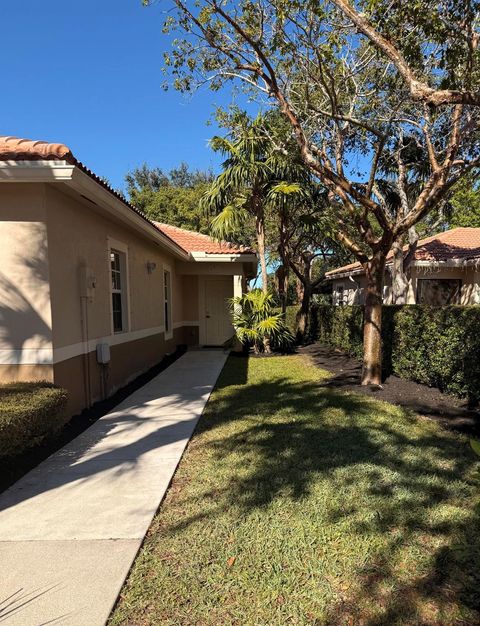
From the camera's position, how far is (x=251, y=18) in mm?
6473

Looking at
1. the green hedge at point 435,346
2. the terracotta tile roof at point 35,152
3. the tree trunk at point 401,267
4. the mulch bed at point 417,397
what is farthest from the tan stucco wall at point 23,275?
the tree trunk at point 401,267

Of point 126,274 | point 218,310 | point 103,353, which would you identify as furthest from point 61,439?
point 218,310

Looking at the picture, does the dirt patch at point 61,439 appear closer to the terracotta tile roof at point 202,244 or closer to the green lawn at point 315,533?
the green lawn at point 315,533

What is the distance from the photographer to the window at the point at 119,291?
25.9 ft

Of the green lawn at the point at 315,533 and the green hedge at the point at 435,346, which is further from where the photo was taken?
the green hedge at the point at 435,346

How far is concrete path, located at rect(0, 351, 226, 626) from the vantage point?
2275 mm

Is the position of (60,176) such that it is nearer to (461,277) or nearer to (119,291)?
(119,291)

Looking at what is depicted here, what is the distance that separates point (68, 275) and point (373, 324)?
5.22 m

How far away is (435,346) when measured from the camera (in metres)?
6.87

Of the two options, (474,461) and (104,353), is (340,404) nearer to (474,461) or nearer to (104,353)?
(474,461)

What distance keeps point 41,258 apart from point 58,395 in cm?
169

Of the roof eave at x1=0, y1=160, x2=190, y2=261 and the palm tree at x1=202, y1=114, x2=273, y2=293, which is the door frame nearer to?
the palm tree at x1=202, y1=114, x2=273, y2=293

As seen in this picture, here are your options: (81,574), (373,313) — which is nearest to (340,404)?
(373,313)

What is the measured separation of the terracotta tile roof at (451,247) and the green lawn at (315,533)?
10.1 meters
